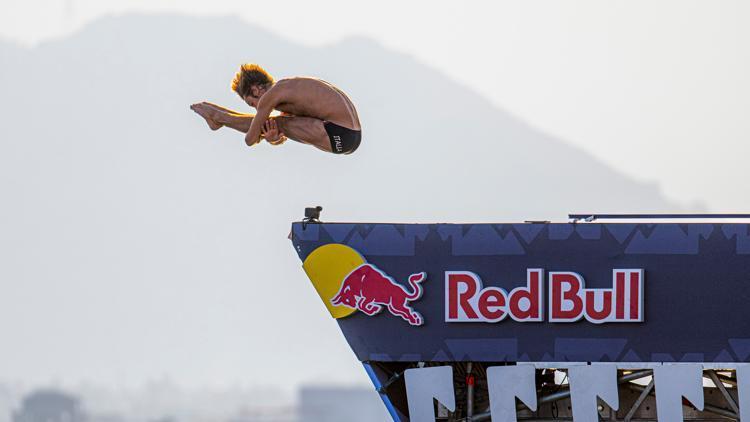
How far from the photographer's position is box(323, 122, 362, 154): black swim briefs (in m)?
33.3


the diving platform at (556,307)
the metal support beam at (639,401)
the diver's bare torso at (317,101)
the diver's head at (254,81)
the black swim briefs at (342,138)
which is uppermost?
the diver's head at (254,81)

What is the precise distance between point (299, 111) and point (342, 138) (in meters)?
0.79

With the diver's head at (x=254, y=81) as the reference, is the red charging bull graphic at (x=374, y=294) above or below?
below

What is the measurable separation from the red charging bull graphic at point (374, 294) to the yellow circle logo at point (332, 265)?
8 centimetres

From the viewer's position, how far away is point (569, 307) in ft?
106

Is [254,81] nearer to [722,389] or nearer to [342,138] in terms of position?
[342,138]

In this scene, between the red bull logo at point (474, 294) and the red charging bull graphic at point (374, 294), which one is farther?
the red charging bull graphic at point (374, 294)

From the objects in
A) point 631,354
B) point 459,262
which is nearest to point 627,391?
point 631,354

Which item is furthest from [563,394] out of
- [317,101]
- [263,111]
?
[263,111]

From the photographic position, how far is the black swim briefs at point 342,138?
33281mm

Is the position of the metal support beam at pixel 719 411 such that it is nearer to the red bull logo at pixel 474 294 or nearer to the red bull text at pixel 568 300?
the red bull text at pixel 568 300

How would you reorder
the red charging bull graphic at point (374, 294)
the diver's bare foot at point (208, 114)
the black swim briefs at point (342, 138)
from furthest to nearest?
the diver's bare foot at point (208, 114)
the black swim briefs at point (342, 138)
the red charging bull graphic at point (374, 294)

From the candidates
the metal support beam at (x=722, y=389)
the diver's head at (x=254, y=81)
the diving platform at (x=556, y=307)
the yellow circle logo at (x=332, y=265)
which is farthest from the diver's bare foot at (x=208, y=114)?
the metal support beam at (x=722, y=389)

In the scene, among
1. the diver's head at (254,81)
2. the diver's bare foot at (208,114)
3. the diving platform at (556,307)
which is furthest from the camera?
the diver's bare foot at (208,114)
